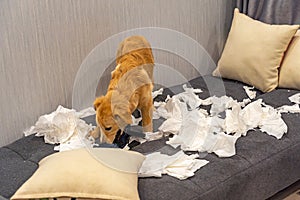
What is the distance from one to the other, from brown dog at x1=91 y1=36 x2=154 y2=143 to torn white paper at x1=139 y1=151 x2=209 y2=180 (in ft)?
0.65

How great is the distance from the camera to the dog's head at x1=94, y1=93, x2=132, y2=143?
2025 mm

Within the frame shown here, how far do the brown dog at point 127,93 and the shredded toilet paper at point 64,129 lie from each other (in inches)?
3.5

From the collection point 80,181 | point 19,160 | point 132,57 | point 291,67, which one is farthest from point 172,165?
point 291,67

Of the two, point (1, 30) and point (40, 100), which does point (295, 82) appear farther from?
point (1, 30)

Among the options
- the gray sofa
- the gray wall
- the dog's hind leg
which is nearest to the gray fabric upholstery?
the gray sofa

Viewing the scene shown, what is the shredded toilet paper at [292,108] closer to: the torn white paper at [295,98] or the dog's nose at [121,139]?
the torn white paper at [295,98]

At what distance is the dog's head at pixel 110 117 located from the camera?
2.03 metres

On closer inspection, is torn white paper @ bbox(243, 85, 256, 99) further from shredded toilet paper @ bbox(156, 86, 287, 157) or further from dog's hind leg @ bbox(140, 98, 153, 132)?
dog's hind leg @ bbox(140, 98, 153, 132)

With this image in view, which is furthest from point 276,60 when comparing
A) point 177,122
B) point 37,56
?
point 37,56

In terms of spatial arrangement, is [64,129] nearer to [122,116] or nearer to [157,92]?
[122,116]

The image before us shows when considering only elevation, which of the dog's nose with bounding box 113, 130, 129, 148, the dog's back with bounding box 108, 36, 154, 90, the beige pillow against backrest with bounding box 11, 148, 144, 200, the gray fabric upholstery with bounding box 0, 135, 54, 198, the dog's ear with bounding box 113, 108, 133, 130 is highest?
the dog's back with bounding box 108, 36, 154, 90

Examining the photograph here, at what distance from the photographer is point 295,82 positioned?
265 cm

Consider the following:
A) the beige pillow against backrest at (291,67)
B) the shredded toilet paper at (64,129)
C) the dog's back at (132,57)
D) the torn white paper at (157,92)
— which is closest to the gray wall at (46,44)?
the shredded toilet paper at (64,129)

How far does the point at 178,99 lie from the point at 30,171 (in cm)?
78
